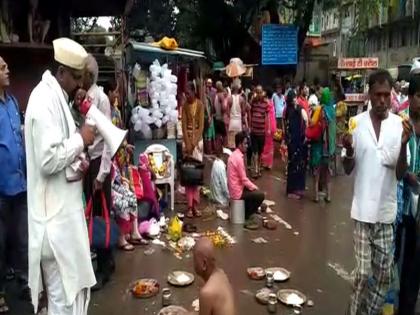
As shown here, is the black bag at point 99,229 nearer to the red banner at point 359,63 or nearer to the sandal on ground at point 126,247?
the sandal on ground at point 126,247

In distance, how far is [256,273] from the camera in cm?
555

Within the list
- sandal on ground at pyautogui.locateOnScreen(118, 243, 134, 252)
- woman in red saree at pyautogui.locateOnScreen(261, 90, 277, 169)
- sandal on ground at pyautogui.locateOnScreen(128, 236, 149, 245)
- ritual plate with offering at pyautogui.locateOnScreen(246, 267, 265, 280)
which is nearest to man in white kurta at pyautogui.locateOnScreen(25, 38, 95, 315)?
ritual plate with offering at pyautogui.locateOnScreen(246, 267, 265, 280)

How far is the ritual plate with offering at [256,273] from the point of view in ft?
18.1

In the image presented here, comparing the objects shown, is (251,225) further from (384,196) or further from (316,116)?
(384,196)

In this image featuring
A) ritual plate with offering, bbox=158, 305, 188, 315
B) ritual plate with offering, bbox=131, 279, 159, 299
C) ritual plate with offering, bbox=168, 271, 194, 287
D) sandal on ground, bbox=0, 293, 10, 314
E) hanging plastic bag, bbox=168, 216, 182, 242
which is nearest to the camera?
ritual plate with offering, bbox=158, 305, 188, 315

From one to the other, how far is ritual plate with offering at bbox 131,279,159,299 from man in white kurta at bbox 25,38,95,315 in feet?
6.36

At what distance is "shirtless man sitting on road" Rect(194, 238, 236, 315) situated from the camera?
3.04m

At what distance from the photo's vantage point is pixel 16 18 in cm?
741

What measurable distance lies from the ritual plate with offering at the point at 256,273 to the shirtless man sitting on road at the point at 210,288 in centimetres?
244

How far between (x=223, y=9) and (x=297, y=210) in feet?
49.8

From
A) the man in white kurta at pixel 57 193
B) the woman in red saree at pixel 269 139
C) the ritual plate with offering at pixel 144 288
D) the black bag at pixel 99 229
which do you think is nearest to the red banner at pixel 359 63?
the woman in red saree at pixel 269 139

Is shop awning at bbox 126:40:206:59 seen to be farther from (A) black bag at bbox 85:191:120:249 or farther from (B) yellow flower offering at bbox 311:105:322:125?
(A) black bag at bbox 85:191:120:249

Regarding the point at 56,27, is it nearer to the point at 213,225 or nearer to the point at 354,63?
the point at 213,225

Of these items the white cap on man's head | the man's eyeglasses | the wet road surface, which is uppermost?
the white cap on man's head
